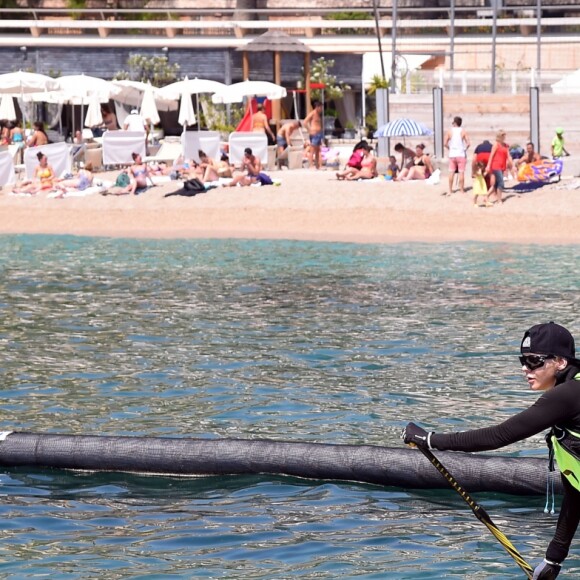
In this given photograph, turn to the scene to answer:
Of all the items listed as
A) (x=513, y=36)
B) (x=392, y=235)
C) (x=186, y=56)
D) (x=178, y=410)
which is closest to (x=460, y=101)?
(x=392, y=235)

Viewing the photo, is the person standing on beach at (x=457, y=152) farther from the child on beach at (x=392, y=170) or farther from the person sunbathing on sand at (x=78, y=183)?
the person sunbathing on sand at (x=78, y=183)

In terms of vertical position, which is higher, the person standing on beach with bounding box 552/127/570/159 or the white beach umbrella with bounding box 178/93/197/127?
the white beach umbrella with bounding box 178/93/197/127

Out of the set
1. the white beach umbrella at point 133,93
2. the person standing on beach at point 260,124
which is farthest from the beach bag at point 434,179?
Answer: the white beach umbrella at point 133,93

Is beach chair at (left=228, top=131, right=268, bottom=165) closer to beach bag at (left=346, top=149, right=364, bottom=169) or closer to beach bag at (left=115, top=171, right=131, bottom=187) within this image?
beach bag at (left=346, top=149, right=364, bottom=169)

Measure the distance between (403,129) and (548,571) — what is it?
24036 millimetres

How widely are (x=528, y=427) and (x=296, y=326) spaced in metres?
10.5

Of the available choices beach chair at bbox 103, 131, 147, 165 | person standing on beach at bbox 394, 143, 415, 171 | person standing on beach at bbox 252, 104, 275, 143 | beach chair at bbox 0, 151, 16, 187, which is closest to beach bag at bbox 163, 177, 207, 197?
beach chair at bbox 103, 131, 147, 165

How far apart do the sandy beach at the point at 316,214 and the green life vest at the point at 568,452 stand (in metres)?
18.6

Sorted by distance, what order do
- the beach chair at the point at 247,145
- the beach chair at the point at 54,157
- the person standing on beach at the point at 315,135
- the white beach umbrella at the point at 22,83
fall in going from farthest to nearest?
the white beach umbrella at the point at 22,83 → the person standing on beach at the point at 315,135 → the beach chair at the point at 247,145 → the beach chair at the point at 54,157

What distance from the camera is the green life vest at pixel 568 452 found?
657cm

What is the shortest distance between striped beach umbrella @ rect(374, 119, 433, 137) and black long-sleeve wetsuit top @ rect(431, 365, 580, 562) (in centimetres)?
2386

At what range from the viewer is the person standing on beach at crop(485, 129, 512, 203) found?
26078 millimetres

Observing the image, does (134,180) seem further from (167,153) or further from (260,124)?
(167,153)

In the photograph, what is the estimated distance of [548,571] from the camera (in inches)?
274
